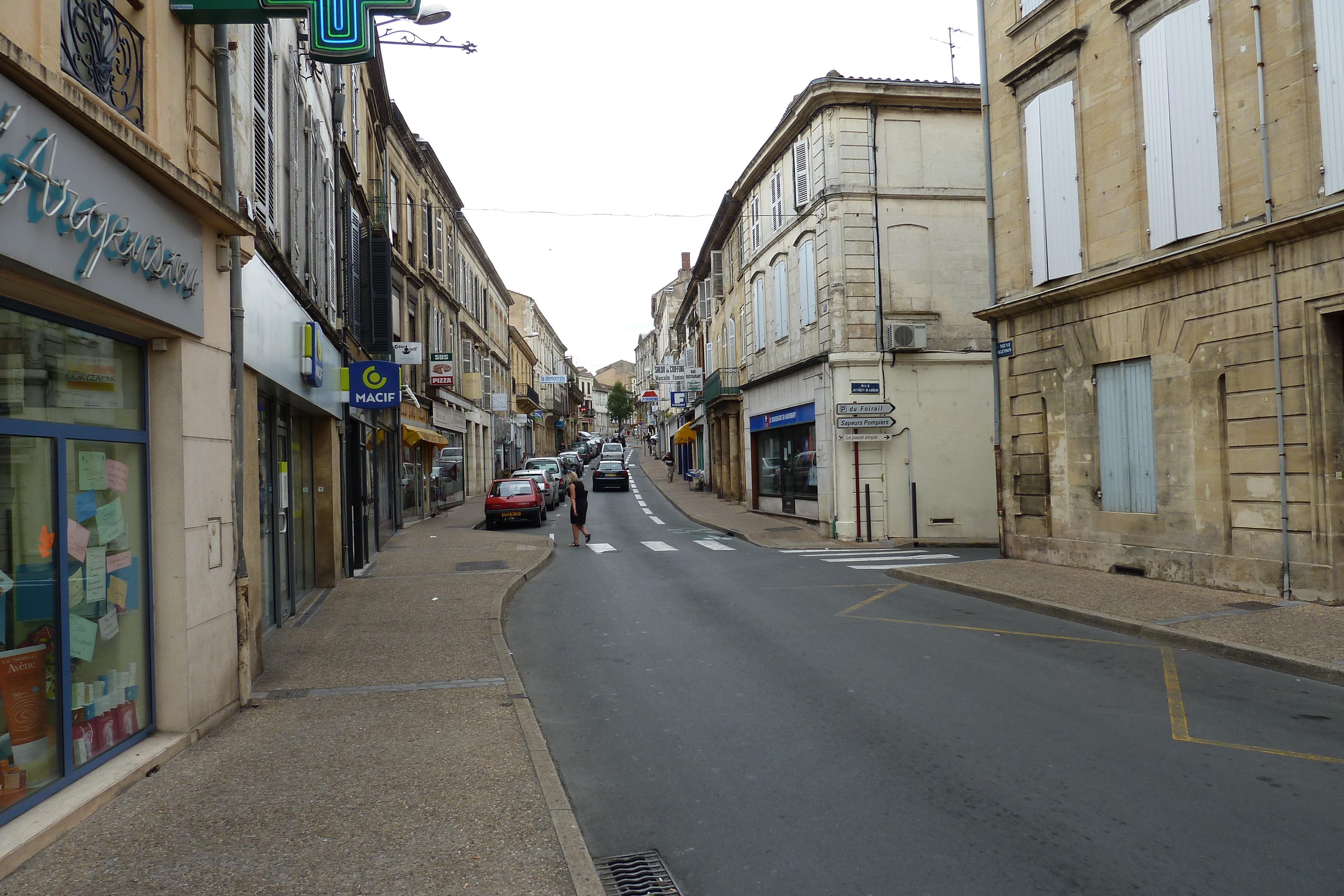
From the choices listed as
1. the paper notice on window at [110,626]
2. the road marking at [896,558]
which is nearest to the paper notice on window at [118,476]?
the paper notice on window at [110,626]

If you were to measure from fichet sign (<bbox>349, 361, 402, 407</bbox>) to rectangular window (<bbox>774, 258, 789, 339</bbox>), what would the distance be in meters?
13.7

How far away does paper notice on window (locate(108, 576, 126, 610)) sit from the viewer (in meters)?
5.03

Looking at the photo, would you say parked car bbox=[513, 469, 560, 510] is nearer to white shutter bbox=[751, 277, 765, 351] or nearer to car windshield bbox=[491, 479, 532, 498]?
car windshield bbox=[491, 479, 532, 498]

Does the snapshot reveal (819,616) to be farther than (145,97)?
Yes

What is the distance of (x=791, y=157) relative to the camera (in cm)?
2284

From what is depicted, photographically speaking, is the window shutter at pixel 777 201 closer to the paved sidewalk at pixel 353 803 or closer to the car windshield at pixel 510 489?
the car windshield at pixel 510 489

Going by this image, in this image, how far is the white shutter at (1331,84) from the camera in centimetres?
930

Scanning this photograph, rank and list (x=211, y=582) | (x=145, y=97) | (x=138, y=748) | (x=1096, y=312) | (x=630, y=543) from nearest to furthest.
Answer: (x=138, y=748), (x=145, y=97), (x=211, y=582), (x=1096, y=312), (x=630, y=543)

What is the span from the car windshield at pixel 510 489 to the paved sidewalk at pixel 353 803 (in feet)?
52.2

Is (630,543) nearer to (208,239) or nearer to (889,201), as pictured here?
(889,201)

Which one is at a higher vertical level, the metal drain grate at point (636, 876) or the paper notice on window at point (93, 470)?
the paper notice on window at point (93, 470)

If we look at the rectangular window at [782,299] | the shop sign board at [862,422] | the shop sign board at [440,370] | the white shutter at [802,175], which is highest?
the white shutter at [802,175]

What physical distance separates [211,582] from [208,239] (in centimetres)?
234

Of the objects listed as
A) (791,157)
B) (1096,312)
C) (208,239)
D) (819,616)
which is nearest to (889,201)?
(791,157)
